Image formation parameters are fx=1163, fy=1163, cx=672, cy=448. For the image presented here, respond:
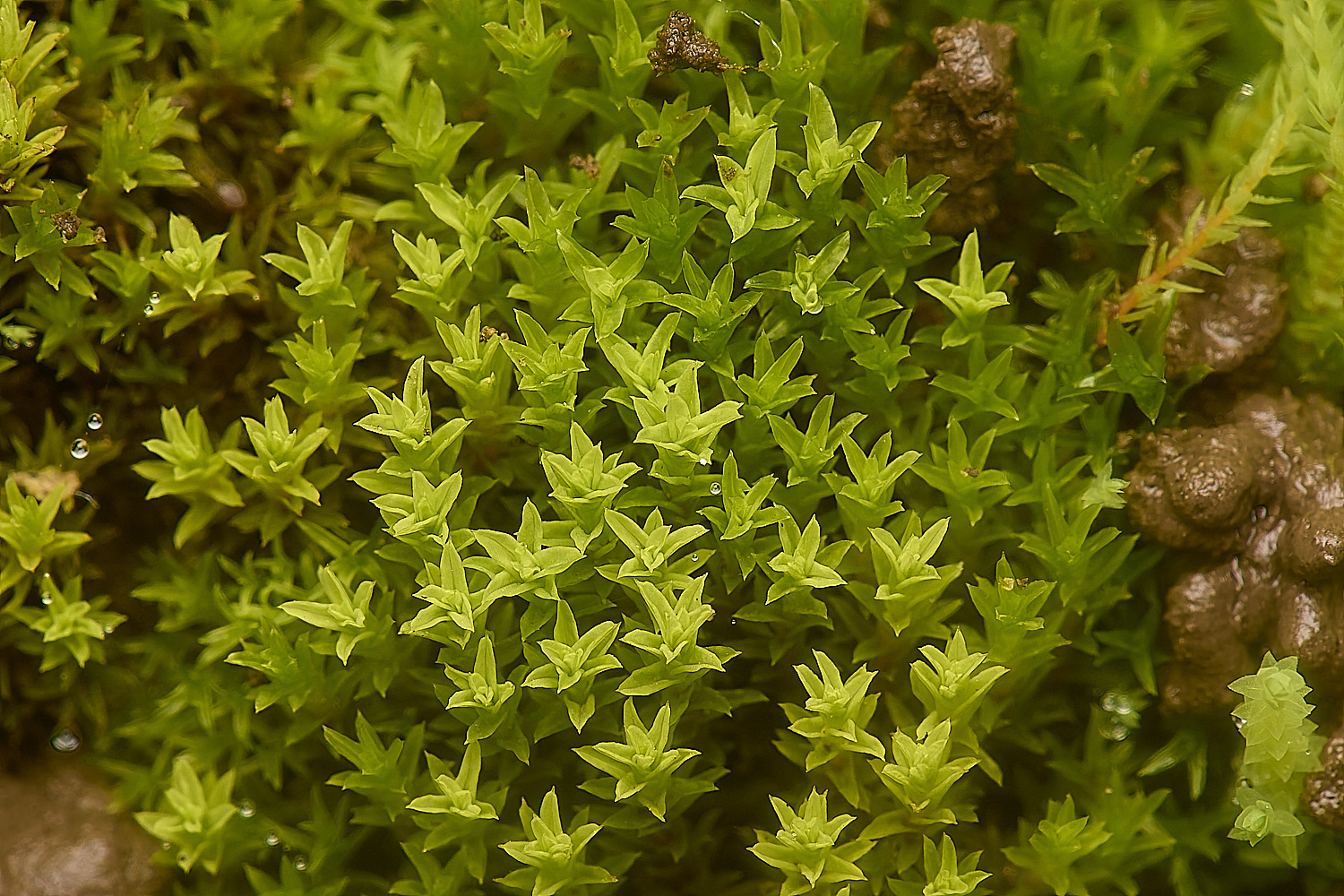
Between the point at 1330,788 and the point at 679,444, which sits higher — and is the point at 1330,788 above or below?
below

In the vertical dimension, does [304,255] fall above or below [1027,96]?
below

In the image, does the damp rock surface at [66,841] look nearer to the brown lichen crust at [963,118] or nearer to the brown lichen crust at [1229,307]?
the brown lichen crust at [963,118]

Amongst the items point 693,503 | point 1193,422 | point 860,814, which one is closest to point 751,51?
point 693,503

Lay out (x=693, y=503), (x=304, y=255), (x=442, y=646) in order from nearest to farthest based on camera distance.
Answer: (x=693, y=503)
(x=442, y=646)
(x=304, y=255)

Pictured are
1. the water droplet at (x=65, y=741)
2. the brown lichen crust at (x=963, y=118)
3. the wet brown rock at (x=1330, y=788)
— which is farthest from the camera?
the water droplet at (x=65, y=741)

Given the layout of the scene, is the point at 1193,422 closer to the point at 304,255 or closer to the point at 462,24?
the point at 462,24

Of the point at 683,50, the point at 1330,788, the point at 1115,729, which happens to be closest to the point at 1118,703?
the point at 1115,729

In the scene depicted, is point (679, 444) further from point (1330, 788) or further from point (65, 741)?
point (65, 741)

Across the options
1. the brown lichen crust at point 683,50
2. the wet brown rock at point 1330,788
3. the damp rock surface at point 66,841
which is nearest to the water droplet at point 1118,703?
the wet brown rock at point 1330,788
